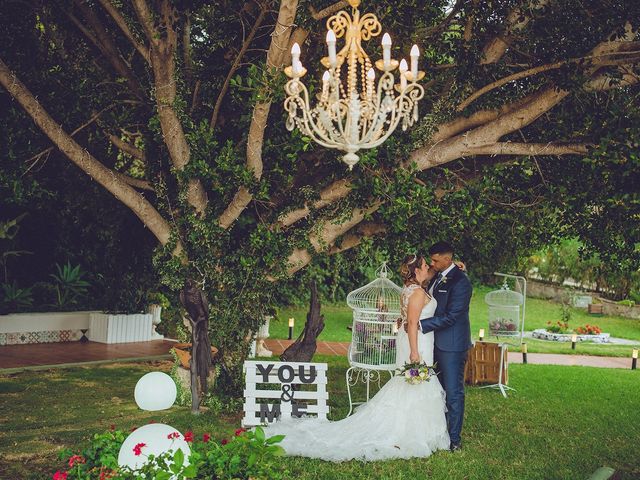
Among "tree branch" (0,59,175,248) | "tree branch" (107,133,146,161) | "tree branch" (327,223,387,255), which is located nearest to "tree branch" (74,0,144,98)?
"tree branch" (107,133,146,161)

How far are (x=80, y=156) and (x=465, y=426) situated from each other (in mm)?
5708

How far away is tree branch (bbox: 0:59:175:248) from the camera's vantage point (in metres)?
8.00

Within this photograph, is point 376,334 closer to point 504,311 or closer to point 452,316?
point 452,316

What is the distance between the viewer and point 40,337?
1423 centimetres

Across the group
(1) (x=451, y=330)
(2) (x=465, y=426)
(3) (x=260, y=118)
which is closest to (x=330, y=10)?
(3) (x=260, y=118)

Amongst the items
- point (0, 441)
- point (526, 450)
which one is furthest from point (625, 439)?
point (0, 441)

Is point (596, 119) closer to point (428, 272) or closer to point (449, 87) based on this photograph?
point (449, 87)

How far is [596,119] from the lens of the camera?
313 inches

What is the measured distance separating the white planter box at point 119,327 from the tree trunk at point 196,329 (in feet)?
21.5

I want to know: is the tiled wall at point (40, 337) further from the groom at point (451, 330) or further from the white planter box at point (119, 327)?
the groom at point (451, 330)

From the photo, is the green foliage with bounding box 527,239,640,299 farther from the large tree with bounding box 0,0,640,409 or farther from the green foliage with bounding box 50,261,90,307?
the large tree with bounding box 0,0,640,409

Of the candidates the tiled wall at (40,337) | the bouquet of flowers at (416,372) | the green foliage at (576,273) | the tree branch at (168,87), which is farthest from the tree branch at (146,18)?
the green foliage at (576,273)

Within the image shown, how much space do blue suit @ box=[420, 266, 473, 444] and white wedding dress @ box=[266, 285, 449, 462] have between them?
110 mm

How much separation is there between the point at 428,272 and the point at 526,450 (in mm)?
2191
